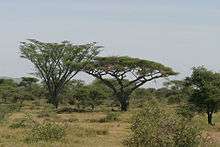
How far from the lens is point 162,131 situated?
16578mm

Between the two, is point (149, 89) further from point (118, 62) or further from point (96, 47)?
point (118, 62)

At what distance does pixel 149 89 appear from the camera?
7850 centimetres

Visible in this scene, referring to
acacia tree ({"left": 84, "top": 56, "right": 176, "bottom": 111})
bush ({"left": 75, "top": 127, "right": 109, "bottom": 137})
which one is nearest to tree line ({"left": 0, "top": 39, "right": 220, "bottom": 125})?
acacia tree ({"left": 84, "top": 56, "right": 176, "bottom": 111})

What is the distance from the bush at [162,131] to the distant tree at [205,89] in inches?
557

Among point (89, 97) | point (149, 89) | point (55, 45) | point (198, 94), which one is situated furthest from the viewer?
point (149, 89)

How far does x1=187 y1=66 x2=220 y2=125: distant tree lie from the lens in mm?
30984

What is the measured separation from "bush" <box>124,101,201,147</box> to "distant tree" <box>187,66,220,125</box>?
14.1 metres

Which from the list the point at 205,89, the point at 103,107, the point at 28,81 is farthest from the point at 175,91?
the point at 205,89

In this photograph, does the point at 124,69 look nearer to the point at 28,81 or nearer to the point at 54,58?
the point at 54,58

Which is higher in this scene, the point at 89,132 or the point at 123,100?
the point at 123,100

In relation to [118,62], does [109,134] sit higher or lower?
lower

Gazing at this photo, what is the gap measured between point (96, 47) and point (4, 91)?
1130cm

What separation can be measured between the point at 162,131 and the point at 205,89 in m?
15.1

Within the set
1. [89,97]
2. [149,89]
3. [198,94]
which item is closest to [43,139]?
[198,94]
